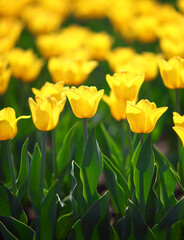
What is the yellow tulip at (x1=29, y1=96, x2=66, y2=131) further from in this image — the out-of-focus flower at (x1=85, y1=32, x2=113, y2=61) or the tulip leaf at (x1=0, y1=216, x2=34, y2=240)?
the out-of-focus flower at (x1=85, y1=32, x2=113, y2=61)

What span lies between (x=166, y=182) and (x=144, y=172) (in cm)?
17

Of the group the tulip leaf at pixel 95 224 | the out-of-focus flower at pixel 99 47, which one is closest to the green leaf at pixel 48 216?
the tulip leaf at pixel 95 224

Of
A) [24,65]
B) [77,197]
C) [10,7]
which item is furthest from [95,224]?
[10,7]

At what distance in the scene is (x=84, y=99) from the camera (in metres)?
1.90

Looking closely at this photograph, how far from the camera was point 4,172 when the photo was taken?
2.47 m

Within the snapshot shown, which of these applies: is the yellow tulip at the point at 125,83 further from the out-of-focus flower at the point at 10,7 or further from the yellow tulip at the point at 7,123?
the out-of-focus flower at the point at 10,7

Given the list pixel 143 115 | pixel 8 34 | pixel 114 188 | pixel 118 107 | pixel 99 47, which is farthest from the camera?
pixel 8 34

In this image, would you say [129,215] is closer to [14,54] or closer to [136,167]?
[136,167]

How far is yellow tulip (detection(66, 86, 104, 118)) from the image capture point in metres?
1.89

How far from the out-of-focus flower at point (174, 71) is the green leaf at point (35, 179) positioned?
Result: 2.51ft

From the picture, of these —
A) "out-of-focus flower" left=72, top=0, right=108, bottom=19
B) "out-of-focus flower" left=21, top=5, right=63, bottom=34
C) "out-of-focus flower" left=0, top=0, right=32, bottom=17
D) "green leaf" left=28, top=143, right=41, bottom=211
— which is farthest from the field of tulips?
"out-of-focus flower" left=0, top=0, right=32, bottom=17

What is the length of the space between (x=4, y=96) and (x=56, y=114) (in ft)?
4.43

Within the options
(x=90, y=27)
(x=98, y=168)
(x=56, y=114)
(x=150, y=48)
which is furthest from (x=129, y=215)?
(x=90, y=27)

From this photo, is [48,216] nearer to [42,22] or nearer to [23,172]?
[23,172]
